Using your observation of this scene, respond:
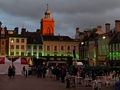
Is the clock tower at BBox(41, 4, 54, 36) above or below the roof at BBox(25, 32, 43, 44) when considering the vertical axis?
above

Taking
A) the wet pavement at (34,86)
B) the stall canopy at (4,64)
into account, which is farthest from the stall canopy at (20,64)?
the wet pavement at (34,86)

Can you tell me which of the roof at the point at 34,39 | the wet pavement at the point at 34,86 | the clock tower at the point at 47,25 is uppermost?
the clock tower at the point at 47,25

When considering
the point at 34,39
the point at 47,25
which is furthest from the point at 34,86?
the point at 47,25

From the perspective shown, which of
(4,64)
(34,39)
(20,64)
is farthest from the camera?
(34,39)

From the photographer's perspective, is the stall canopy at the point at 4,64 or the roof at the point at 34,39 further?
the roof at the point at 34,39

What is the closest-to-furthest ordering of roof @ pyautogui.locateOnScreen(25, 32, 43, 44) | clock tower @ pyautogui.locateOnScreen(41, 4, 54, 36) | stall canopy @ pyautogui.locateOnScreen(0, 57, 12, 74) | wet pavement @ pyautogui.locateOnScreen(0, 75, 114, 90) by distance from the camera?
1. wet pavement @ pyautogui.locateOnScreen(0, 75, 114, 90)
2. stall canopy @ pyautogui.locateOnScreen(0, 57, 12, 74)
3. roof @ pyautogui.locateOnScreen(25, 32, 43, 44)
4. clock tower @ pyautogui.locateOnScreen(41, 4, 54, 36)

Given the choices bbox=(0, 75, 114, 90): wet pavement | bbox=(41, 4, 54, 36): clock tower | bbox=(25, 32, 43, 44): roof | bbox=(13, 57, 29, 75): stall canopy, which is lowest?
bbox=(0, 75, 114, 90): wet pavement

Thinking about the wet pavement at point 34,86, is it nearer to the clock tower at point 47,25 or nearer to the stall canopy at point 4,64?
the stall canopy at point 4,64

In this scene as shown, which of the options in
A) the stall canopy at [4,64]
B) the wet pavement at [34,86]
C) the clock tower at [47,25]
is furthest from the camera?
the clock tower at [47,25]

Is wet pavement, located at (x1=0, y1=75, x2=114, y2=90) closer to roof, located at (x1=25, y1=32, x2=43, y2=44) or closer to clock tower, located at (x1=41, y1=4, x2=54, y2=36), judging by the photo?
roof, located at (x1=25, y1=32, x2=43, y2=44)

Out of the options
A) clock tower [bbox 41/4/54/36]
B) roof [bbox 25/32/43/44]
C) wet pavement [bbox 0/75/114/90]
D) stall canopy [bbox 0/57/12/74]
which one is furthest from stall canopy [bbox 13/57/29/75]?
clock tower [bbox 41/4/54/36]

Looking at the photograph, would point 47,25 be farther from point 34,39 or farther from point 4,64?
point 4,64

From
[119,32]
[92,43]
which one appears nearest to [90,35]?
[92,43]

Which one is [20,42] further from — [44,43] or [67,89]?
[67,89]
